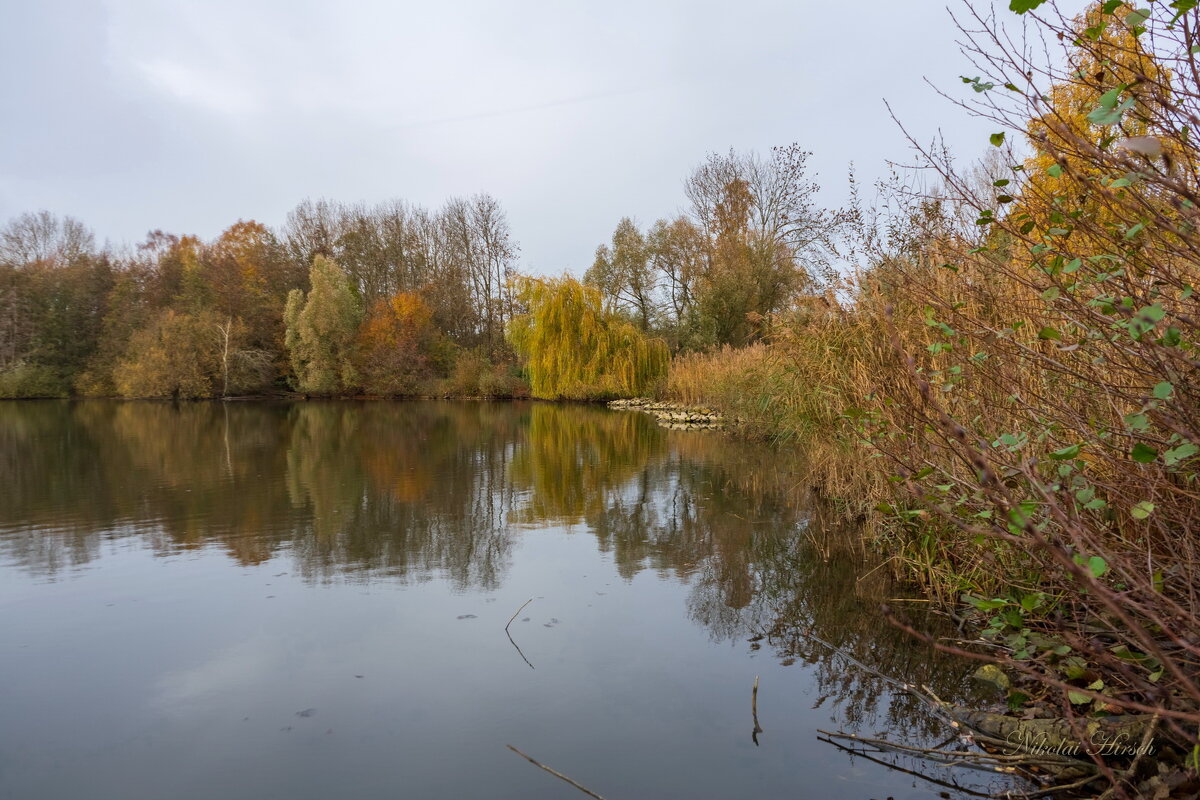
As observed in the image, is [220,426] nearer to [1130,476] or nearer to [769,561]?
[769,561]

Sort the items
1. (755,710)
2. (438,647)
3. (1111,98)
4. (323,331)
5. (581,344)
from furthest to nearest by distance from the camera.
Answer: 1. (323,331)
2. (581,344)
3. (438,647)
4. (755,710)
5. (1111,98)

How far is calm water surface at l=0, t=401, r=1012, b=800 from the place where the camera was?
8.86ft

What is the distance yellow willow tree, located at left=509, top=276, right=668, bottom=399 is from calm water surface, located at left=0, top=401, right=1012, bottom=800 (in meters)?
16.7

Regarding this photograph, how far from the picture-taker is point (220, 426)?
17438 mm

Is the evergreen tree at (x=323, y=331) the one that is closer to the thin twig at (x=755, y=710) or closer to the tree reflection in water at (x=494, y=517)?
the tree reflection in water at (x=494, y=517)

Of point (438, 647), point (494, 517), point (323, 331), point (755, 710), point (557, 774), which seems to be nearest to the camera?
point (557, 774)

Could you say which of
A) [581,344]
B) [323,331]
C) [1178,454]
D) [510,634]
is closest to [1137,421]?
[1178,454]

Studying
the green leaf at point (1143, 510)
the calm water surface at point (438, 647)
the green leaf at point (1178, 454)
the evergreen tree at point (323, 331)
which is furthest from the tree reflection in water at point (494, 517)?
the evergreen tree at point (323, 331)

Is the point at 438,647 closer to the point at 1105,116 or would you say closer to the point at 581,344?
the point at 1105,116

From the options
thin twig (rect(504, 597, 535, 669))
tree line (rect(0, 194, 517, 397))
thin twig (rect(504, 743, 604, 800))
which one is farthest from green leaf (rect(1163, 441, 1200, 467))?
tree line (rect(0, 194, 517, 397))

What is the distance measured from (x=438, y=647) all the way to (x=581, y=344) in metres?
21.7

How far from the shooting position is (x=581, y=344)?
2523cm

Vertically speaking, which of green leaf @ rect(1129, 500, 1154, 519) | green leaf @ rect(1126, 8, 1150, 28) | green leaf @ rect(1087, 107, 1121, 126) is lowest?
green leaf @ rect(1129, 500, 1154, 519)

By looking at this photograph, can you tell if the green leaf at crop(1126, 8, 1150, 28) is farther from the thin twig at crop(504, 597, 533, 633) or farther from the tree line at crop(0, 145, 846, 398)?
the tree line at crop(0, 145, 846, 398)
